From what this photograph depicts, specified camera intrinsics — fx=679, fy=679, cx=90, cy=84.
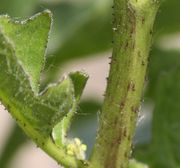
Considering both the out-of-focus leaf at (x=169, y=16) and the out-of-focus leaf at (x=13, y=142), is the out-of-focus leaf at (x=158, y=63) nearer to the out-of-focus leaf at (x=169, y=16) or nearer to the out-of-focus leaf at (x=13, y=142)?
the out-of-focus leaf at (x=169, y=16)

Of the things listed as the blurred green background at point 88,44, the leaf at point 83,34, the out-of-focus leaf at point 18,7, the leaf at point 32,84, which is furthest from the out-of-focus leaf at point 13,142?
the leaf at point 32,84

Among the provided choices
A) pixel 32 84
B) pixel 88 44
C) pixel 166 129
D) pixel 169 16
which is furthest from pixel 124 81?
pixel 88 44

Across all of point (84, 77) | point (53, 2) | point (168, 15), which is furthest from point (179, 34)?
point (84, 77)

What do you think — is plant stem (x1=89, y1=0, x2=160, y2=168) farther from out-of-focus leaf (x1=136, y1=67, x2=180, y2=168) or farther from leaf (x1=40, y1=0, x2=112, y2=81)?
leaf (x1=40, y1=0, x2=112, y2=81)

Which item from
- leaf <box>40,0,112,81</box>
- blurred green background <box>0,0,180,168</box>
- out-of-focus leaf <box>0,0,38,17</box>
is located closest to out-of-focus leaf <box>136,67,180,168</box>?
blurred green background <box>0,0,180,168</box>

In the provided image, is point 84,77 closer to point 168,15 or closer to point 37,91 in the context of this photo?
point 37,91

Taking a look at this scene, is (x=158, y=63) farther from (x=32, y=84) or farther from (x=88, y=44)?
(x=32, y=84)
